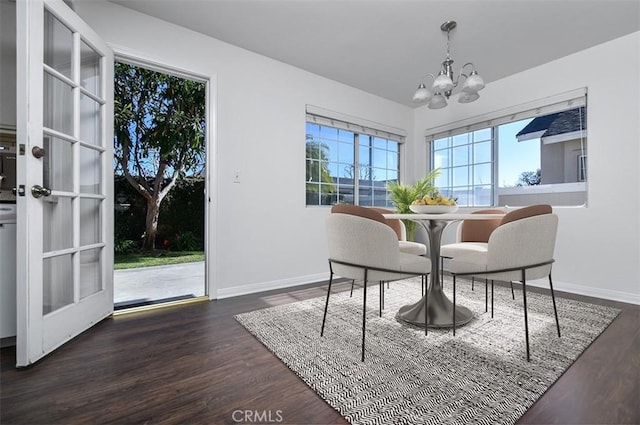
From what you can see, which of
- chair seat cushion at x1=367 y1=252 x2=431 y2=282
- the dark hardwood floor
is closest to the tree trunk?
the dark hardwood floor

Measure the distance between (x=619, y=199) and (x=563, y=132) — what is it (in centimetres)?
93

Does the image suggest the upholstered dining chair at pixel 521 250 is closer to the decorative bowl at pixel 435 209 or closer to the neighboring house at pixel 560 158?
the decorative bowl at pixel 435 209

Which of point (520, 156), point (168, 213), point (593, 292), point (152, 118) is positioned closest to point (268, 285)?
point (593, 292)

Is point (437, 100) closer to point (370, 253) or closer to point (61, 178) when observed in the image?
point (370, 253)

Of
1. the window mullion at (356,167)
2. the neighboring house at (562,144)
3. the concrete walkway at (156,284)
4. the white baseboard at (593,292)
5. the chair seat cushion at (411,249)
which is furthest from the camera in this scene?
the window mullion at (356,167)

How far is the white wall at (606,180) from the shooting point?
2.69 meters

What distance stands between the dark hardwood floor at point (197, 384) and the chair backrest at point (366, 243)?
716 millimetres

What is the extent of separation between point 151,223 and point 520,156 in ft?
20.4

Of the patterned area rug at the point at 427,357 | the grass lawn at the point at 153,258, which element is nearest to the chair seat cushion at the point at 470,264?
the patterned area rug at the point at 427,357

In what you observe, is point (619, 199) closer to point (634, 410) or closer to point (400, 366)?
point (634, 410)

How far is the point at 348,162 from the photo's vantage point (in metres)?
4.11

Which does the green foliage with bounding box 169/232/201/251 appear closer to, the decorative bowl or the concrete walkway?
the concrete walkway

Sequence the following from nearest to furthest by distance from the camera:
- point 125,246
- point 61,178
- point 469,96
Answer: point 61,178 < point 469,96 < point 125,246

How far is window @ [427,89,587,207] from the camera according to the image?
10.5 feet
